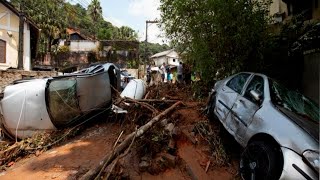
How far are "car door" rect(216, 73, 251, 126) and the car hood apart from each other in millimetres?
1531

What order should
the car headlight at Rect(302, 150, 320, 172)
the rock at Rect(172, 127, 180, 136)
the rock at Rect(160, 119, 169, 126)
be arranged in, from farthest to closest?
the rock at Rect(160, 119, 169, 126) → the rock at Rect(172, 127, 180, 136) → the car headlight at Rect(302, 150, 320, 172)

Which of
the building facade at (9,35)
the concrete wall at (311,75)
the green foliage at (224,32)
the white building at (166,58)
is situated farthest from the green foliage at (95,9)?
the concrete wall at (311,75)

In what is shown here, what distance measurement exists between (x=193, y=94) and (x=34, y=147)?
661cm

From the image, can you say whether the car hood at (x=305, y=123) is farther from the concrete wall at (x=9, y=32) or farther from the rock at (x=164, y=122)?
the concrete wall at (x=9, y=32)

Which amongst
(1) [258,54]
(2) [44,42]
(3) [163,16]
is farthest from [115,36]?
(1) [258,54]

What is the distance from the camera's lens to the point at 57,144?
8961 mm

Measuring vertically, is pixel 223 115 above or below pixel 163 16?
below

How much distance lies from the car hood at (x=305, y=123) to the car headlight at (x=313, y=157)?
322mm

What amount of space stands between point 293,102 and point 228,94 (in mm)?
1579

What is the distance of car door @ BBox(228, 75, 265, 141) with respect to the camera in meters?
5.89

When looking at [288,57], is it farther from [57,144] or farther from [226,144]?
[57,144]

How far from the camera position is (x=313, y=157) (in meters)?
4.30

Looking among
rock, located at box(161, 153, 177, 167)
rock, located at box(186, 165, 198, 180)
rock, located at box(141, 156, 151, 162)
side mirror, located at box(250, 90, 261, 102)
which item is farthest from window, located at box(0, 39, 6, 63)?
side mirror, located at box(250, 90, 261, 102)

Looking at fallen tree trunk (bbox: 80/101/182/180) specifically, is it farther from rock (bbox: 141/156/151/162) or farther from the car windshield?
the car windshield
